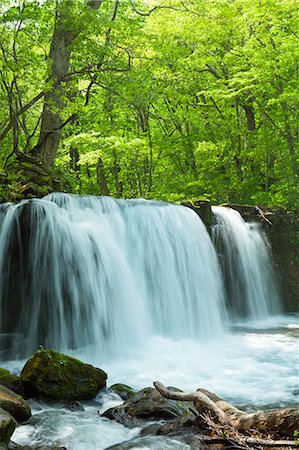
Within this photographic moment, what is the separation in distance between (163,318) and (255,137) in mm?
9424

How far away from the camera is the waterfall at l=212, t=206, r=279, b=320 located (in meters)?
13.5

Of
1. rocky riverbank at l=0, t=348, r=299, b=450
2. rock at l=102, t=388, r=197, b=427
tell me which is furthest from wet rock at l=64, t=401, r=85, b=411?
rock at l=102, t=388, r=197, b=427

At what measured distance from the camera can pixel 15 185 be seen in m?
11.4

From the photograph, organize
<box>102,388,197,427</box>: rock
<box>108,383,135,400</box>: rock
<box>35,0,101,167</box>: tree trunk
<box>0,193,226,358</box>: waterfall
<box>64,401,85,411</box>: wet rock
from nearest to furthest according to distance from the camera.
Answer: <box>102,388,197,427</box>: rock < <box>64,401,85,411</box>: wet rock < <box>108,383,135,400</box>: rock < <box>0,193,226,358</box>: waterfall < <box>35,0,101,167</box>: tree trunk

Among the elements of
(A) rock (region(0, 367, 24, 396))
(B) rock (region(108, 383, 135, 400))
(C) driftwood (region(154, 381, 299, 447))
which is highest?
(A) rock (region(0, 367, 24, 396))

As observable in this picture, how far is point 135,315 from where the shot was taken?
32.3 feet

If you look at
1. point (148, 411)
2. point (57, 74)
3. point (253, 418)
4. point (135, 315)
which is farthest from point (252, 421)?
point (57, 74)

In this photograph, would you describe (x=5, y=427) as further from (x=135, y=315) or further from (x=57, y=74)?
(x=57, y=74)

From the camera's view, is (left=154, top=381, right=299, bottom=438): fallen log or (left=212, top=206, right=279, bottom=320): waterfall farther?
(left=212, top=206, right=279, bottom=320): waterfall

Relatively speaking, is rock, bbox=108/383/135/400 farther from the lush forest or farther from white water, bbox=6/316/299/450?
the lush forest

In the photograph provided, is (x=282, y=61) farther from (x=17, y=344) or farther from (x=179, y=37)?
(x=17, y=344)

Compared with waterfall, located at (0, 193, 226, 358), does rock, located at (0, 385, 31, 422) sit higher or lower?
lower

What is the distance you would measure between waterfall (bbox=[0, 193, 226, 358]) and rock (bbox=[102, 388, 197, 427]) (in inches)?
136

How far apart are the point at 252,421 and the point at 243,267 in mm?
9894
